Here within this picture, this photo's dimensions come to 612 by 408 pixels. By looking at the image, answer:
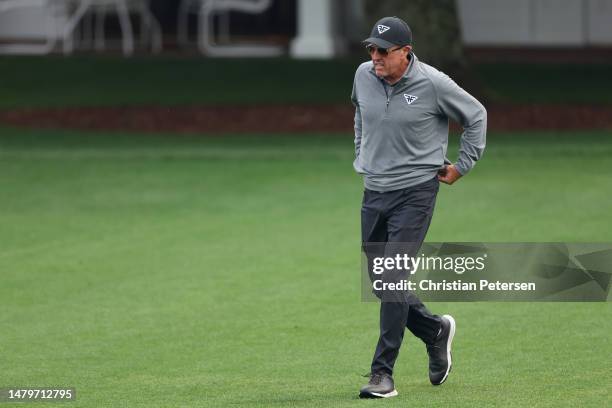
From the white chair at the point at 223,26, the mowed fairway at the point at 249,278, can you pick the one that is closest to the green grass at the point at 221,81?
the white chair at the point at 223,26

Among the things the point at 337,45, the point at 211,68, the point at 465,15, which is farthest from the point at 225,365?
the point at 465,15

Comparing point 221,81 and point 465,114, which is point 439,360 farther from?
point 221,81

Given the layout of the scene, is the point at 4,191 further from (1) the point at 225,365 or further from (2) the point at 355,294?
(1) the point at 225,365

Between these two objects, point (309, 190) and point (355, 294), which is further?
point (309, 190)

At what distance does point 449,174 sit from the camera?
778cm

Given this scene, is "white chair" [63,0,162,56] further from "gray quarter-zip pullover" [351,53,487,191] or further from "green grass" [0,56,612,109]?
"gray quarter-zip pullover" [351,53,487,191]

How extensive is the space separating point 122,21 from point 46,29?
90.6 inches

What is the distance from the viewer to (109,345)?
916 centimetres

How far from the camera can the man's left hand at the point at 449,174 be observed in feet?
25.5

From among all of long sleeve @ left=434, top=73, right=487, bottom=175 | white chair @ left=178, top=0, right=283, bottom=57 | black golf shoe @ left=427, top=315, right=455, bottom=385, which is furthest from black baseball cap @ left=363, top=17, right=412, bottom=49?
white chair @ left=178, top=0, right=283, bottom=57

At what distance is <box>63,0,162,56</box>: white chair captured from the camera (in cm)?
2867

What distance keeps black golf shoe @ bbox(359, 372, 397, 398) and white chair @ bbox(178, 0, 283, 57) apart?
20966mm

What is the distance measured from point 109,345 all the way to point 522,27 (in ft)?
76.8

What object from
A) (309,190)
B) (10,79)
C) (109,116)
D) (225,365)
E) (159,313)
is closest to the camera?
(225,365)
